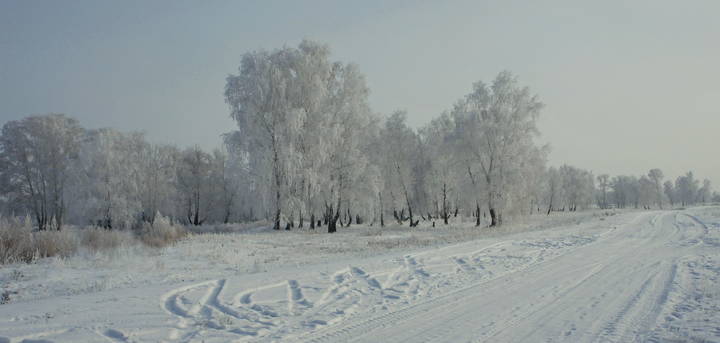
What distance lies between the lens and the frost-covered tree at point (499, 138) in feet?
99.9

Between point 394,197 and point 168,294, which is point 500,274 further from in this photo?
point 394,197

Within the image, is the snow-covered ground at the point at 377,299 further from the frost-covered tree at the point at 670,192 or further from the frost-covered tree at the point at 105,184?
the frost-covered tree at the point at 670,192

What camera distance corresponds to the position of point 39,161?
131ft

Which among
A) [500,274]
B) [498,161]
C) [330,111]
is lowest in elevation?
[500,274]

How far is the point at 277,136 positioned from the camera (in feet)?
89.7

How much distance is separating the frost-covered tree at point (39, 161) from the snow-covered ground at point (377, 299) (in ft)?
117

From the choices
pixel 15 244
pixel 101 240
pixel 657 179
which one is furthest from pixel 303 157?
pixel 657 179

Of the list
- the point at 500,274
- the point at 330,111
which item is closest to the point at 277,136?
the point at 330,111

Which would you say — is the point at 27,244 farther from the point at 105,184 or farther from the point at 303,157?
the point at 105,184

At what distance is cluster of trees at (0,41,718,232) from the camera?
28.0 metres

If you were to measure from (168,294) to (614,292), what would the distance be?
8.68 meters

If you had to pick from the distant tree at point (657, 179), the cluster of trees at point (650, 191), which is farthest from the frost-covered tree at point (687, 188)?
the distant tree at point (657, 179)

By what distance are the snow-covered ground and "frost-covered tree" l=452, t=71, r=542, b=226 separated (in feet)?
57.5

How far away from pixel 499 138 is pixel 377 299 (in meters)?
26.6
